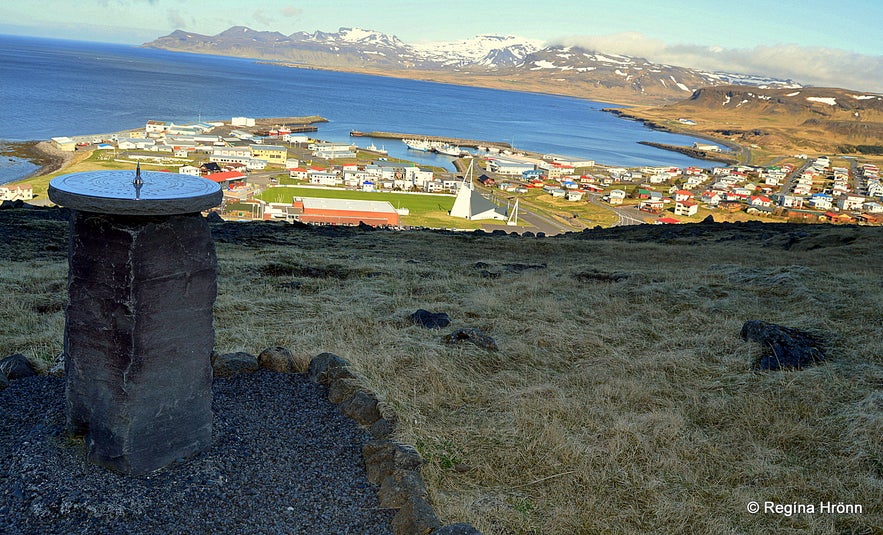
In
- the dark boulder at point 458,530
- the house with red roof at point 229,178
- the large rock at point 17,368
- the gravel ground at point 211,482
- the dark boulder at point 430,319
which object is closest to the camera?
the dark boulder at point 458,530

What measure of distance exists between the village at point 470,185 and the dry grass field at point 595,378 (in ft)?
84.9

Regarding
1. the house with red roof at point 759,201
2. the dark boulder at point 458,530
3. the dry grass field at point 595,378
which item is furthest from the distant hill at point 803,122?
the dark boulder at point 458,530

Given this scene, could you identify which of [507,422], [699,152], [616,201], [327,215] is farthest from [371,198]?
[699,152]

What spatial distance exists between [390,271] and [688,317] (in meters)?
6.14

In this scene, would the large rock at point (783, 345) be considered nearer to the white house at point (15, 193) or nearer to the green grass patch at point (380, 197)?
the white house at point (15, 193)

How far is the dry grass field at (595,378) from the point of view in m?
4.69

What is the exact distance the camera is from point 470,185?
52.8 metres

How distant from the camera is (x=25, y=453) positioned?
4.43 m

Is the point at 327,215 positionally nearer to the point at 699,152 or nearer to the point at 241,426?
the point at 241,426

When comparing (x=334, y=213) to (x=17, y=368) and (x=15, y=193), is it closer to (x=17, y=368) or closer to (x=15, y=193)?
(x=15, y=193)

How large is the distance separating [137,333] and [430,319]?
4.72m

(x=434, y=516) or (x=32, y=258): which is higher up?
(x=434, y=516)

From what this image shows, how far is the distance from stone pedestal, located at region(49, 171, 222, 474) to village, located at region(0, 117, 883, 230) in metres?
31.9

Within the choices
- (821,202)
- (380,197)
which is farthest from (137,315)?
(821,202)
